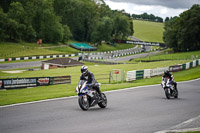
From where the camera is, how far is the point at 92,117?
12.5m

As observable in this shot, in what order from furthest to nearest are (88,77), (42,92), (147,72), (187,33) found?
(187,33) → (147,72) → (42,92) → (88,77)

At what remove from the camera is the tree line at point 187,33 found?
310 feet

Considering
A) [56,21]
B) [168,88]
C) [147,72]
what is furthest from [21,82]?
[56,21]

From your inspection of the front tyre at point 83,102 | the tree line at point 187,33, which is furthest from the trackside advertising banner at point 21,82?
the tree line at point 187,33

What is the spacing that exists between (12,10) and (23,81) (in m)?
63.6

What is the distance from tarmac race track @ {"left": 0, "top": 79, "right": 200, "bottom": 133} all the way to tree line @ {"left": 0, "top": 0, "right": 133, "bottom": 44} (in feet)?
223

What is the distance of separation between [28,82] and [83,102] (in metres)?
19.4

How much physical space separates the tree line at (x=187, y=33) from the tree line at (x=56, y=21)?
28.2 m

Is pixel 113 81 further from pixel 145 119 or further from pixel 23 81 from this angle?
pixel 145 119

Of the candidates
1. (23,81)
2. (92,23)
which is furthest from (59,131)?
(92,23)

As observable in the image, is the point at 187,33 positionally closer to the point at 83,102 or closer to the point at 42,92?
the point at 42,92

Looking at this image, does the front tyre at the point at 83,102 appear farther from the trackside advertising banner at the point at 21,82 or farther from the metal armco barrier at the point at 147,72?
the metal armco barrier at the point at 147,72

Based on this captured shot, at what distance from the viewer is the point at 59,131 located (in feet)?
32.6

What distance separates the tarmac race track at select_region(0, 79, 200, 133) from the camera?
34.1 feet
